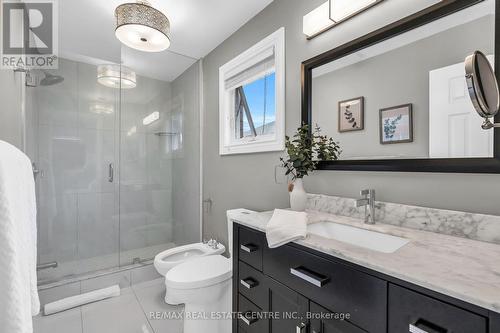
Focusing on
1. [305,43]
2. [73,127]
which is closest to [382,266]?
[305,43]

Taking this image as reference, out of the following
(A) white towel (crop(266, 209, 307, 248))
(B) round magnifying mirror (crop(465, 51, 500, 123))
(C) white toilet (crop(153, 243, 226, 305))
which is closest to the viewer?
(B) round magnifying mirror (crop(465, 51, 500, 123))

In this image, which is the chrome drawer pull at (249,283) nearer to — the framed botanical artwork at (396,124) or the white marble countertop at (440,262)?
the white marble countertop at (440,262)

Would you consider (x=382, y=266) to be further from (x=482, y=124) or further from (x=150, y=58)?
(x=150, y=58)

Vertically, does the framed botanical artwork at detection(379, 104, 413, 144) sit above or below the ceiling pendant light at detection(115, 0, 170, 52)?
below

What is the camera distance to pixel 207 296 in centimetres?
148

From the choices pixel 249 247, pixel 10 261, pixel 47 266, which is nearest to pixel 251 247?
pixel 249 247

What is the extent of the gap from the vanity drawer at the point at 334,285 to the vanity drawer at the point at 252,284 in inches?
Result: 4.6

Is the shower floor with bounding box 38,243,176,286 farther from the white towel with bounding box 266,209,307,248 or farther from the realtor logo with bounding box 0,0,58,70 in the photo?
the white towel with bounding box 266,209,307,248

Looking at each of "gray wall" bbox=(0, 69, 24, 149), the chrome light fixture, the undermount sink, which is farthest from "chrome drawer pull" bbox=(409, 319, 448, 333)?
the chrome light fixture

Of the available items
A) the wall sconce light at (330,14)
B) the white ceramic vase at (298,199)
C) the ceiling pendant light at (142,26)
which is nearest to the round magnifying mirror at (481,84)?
the wall sconce light at (330,14)

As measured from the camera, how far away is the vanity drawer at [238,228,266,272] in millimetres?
1114

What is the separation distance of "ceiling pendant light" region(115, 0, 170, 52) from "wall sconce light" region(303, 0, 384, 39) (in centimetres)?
98

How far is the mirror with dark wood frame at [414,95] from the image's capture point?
2.95 ft

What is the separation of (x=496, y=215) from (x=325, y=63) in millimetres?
1095
